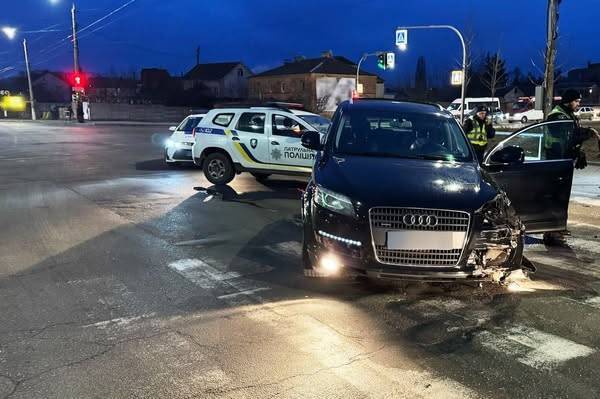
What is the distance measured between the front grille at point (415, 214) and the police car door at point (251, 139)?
7.44m

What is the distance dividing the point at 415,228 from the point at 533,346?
1.25 m

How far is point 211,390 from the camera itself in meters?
3.37

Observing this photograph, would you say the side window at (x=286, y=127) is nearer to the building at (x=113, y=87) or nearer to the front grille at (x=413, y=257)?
the front grille at (x=413, y=257)

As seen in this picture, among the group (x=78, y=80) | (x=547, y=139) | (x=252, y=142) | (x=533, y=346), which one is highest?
(x=78, y=80)

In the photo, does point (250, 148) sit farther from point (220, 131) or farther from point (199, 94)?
point (199, 94)

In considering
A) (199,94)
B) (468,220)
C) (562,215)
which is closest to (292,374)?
(468,220)

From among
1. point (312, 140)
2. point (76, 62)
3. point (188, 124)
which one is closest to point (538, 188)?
point (312, 140)

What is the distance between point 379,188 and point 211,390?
7.35 ft

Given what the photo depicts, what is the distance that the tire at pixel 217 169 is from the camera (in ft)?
39.9

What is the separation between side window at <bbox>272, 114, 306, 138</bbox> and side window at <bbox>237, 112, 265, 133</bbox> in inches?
11.1

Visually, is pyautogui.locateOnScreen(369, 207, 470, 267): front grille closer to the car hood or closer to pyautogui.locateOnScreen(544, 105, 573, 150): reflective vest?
the car hood

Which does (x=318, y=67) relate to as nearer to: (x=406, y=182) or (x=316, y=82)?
(x=316, y=82)

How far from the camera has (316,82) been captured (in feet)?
213

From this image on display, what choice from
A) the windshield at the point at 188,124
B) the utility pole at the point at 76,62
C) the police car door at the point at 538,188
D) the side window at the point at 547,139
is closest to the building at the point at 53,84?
the utility pole at the point at 76,62
